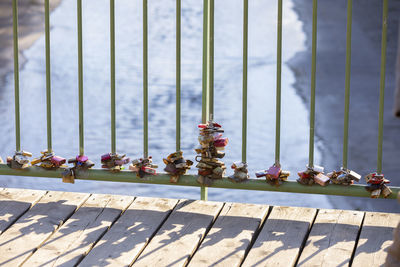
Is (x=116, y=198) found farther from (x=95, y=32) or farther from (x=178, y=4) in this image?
(x=95, y=32)

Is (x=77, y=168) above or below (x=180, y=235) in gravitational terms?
above

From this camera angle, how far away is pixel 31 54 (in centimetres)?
919

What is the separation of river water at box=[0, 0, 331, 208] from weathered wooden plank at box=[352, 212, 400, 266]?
2.88 m

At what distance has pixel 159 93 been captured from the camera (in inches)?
306

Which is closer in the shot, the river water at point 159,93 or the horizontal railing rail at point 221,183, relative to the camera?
the horizontal railing rail at point 221,183

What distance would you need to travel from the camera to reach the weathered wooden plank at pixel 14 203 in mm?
2375

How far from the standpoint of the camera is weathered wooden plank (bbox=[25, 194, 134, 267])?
2055 millimetres

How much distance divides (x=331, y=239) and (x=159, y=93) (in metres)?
5.72

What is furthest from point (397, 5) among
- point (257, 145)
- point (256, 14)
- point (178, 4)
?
point (178, 4)

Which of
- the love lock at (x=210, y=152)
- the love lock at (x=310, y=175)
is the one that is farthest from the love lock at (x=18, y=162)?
the love lock at (x=310, y=175)

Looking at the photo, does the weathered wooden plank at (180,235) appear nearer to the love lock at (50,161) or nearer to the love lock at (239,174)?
the love lock at (239,174)

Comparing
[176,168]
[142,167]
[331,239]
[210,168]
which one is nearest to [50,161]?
[142,167]

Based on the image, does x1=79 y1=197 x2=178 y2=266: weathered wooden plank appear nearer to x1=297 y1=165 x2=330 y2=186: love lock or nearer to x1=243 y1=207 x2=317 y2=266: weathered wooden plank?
x1=243 y1=207 x2=317 y2=266: weathered wooden plank

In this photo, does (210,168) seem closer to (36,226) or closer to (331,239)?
(331,239)
